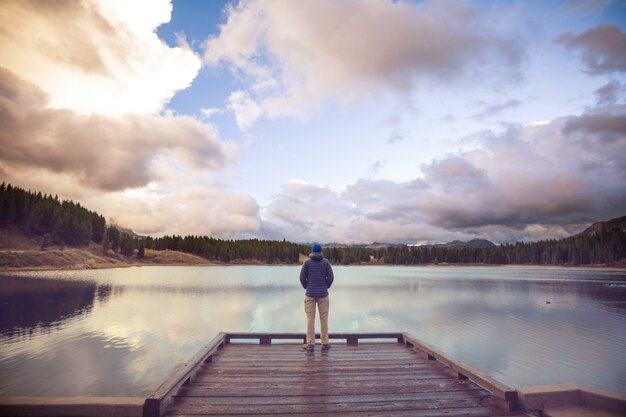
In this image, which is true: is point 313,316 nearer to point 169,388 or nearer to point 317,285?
point 317,285

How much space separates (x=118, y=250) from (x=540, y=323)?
674 ft

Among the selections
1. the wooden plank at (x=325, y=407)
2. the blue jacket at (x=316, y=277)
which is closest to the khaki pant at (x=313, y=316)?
the blue jacket at (x=316, y=277)

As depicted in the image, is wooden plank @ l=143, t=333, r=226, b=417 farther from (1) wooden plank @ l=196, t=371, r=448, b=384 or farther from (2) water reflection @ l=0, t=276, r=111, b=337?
(2) water reflection @ l=0, t=276, r=111, b=337

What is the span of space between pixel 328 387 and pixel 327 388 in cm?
8

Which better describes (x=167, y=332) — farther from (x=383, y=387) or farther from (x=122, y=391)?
(x=383, y=387)

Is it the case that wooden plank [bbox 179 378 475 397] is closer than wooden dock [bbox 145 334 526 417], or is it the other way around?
wooden dock [bbox 145 334 526 417]

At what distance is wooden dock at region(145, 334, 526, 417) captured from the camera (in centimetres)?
714

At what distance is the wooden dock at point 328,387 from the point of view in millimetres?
7145

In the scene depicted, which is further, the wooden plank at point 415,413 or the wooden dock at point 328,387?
the wooden dock at point 328,387

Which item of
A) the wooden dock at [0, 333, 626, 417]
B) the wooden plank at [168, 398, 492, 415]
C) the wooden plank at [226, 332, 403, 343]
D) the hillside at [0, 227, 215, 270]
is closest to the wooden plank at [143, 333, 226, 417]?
the wooden dock at [0, 333, 626, 417]

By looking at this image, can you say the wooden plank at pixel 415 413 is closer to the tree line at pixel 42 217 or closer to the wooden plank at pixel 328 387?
the wooden plank at pixel 328 387

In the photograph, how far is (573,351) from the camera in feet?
69.1

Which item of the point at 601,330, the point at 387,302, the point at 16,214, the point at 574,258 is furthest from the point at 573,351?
the point at 574,258

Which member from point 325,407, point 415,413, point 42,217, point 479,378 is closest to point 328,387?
point 325,407
